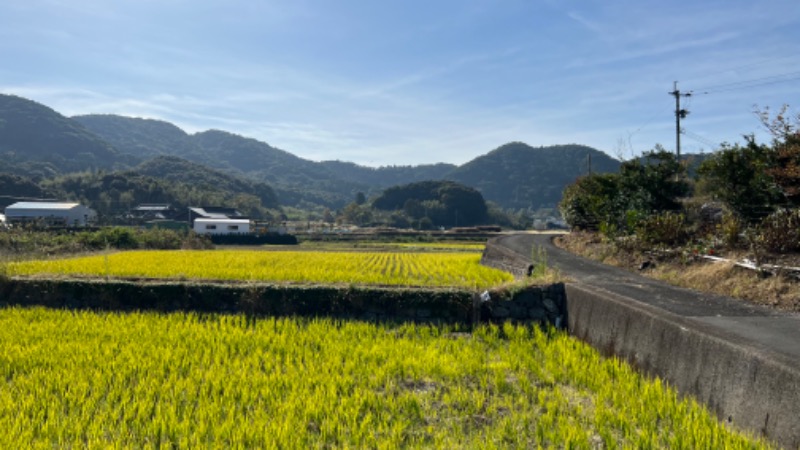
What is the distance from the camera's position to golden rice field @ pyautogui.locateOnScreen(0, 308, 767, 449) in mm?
3916

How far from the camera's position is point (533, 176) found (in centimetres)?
18125

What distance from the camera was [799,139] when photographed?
29.5 ft

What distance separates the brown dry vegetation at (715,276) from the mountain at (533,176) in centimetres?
15221

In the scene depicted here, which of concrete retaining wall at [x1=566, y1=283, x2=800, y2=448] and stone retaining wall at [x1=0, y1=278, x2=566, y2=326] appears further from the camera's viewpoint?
stone retaining wall at [x1=0, y1=278, x2=566, y2=326]

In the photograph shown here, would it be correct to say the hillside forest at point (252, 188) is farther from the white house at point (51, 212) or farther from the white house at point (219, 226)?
the white house at point (219, 226)

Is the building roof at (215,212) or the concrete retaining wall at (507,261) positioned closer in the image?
the concrete retaining wall at (507,261)

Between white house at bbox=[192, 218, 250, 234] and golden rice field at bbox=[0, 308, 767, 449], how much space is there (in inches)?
1997

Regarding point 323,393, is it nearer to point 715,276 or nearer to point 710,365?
point 710,365

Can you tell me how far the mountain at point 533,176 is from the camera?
17075 centimetres

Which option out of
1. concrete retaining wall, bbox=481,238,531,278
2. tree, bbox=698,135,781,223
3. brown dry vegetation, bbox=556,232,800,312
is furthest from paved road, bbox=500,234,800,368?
tree, bbox=698,135,781,223

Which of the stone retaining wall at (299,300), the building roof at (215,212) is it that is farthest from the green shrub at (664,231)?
the building roof at (215,212)

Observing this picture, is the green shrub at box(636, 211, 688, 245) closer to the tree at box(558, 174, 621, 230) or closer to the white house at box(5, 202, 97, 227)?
the tree at box(558, 174, 621, 230)

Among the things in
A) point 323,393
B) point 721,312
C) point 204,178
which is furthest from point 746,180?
point 204,178

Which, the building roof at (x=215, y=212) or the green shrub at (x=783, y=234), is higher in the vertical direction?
the building roof at (x=215, y=212)
